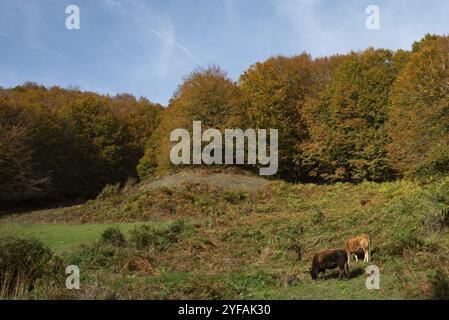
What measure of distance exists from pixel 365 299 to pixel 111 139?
48278 mm

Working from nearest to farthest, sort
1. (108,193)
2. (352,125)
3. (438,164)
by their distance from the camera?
(438,164), (108,193), (352,125)

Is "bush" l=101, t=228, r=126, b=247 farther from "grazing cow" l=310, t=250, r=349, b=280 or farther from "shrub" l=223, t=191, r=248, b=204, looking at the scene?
"shrub" l=223, t=191, r=248, b=204

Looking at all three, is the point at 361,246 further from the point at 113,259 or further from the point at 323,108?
the point at 323,108

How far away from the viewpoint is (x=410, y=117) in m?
32.1

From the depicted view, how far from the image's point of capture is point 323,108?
44188 mm

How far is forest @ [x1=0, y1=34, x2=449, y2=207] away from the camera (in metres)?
39.1

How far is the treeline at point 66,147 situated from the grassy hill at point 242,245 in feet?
42.2

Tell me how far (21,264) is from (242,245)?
26.5 ft

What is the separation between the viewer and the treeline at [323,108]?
39.3 m

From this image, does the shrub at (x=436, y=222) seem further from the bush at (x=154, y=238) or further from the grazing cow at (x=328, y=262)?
the bush at (x=154, y=238)

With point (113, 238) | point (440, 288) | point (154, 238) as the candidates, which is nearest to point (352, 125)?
point (154, 238)

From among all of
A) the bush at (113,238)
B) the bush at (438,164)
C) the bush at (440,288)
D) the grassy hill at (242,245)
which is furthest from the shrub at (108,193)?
the bush at (440,288)

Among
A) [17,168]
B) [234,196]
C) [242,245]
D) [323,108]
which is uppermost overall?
[323,108]

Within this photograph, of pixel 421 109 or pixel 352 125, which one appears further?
pixel 352 125
